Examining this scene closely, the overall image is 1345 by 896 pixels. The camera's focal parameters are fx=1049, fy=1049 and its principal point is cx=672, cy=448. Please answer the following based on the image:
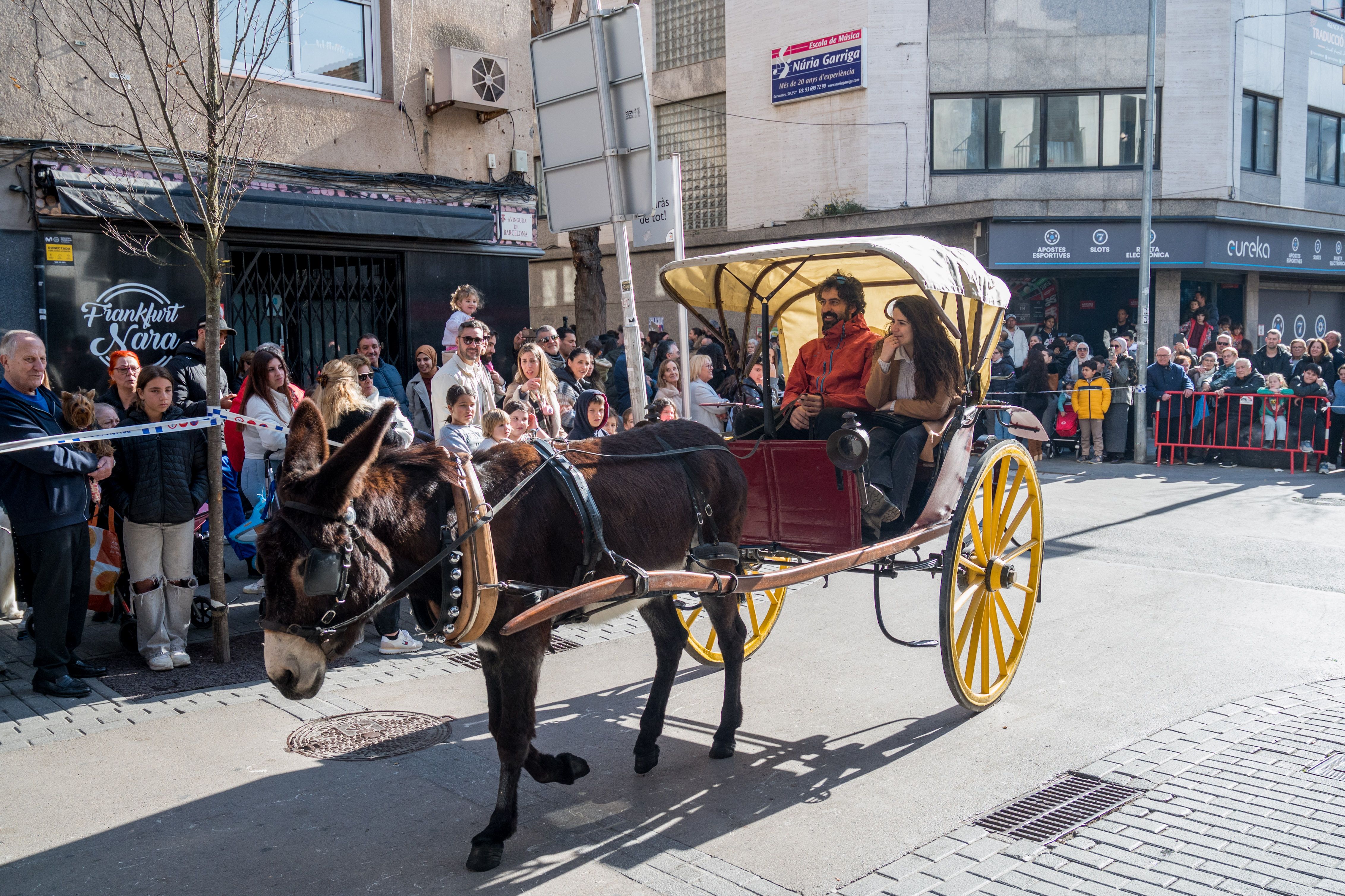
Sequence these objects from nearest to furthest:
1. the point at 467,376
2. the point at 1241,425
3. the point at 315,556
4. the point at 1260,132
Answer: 1. the point at 315,556
2. the point at 467,376
3. the point at 1241,425
4. the point at 1260,132

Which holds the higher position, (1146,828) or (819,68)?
(819,68)

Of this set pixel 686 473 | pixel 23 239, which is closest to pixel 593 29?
pixel 686 473

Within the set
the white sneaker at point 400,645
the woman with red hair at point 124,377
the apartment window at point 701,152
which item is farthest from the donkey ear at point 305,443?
the apartment window at point 701,152

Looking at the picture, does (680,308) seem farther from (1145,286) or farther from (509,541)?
(1145,286)

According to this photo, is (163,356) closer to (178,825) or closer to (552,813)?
(178,825)

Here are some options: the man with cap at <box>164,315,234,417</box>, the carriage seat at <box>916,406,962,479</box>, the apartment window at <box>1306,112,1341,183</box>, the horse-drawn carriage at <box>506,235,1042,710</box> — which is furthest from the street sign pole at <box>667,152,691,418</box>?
the apartment window at <box>1306,112,1341,183</box>

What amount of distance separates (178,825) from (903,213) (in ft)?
64.8

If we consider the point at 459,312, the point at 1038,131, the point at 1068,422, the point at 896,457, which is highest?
the point at 1038,131

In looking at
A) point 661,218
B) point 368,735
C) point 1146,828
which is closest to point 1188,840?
point 1146,828

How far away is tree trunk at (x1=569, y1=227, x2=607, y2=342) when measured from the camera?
16.9m

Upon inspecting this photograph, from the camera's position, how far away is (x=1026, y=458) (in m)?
6.13

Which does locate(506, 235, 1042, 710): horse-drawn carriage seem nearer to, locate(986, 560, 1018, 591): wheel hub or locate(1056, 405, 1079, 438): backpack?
locate(986, 560, 1018, 591): wheel hub

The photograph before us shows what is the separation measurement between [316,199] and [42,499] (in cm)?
521

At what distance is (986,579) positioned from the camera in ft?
18.8
